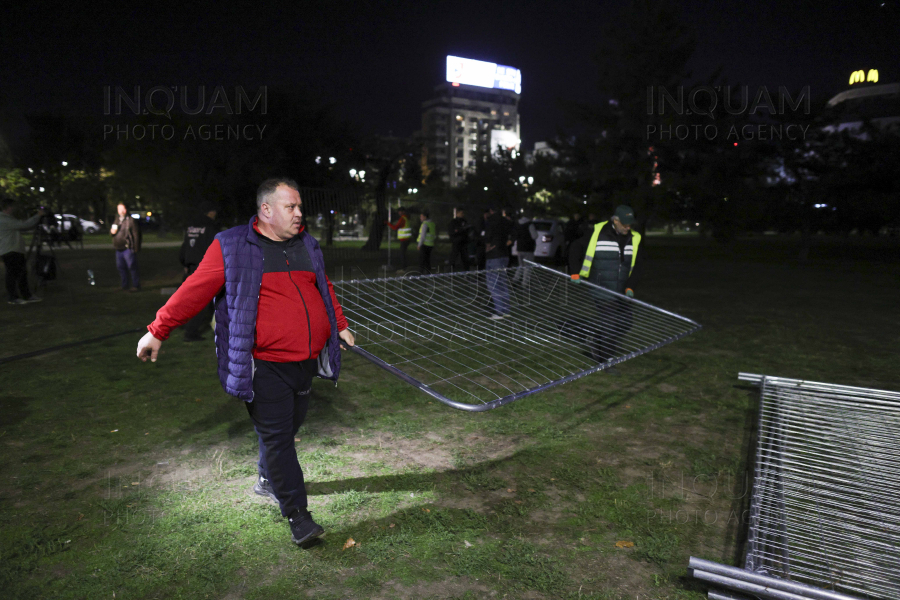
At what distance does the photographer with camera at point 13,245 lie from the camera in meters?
9.63

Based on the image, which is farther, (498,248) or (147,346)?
(498,248)

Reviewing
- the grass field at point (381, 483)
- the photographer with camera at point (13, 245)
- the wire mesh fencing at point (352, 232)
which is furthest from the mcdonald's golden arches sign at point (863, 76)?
the photographer with camera at point (13, 245)

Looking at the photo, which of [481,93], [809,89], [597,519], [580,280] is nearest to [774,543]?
[597,519]

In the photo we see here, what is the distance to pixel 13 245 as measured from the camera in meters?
9.76

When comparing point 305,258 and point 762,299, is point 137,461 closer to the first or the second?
point 305,258

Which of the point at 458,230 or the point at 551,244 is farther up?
the point at 458,230

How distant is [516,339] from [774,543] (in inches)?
212

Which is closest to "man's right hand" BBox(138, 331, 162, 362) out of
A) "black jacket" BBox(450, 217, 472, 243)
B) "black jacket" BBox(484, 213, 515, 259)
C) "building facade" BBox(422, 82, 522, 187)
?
"black jacket" BBox(484, 213, 515, 259)

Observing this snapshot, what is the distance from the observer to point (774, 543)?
9.70ft

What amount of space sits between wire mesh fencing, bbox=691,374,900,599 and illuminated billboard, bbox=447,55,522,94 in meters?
107

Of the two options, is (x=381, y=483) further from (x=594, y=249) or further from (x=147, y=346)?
(x=594, y=249)

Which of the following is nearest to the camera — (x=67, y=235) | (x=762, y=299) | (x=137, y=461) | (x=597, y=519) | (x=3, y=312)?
(x=597, y=519)

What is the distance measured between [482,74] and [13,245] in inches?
4337

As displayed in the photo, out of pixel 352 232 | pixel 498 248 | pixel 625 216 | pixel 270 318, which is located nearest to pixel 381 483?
pixel 270 318
